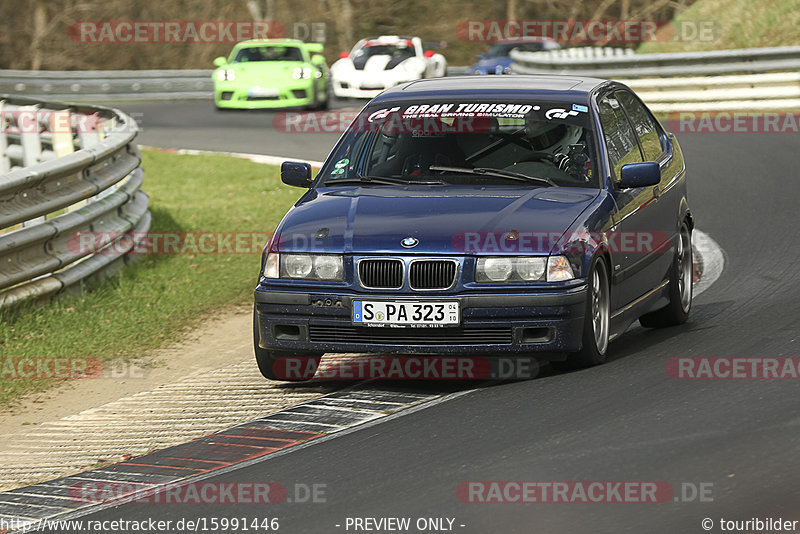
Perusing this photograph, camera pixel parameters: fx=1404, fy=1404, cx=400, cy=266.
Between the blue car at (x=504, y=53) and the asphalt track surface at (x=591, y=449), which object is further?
the blue car at (x=504, y=53)

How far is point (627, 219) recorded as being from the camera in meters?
7.93

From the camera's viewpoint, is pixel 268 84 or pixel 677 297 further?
pixel 268 84

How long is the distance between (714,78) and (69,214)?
13780 millimetres

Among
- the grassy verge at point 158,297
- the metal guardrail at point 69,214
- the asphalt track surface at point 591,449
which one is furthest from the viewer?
the metal guardrail at point 69,214

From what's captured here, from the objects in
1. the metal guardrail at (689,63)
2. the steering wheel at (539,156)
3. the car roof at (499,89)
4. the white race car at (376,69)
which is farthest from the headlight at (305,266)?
the white race car at (376,69)

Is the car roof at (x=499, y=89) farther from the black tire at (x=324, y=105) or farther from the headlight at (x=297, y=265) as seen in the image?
the black tire at (x=324, y=105)

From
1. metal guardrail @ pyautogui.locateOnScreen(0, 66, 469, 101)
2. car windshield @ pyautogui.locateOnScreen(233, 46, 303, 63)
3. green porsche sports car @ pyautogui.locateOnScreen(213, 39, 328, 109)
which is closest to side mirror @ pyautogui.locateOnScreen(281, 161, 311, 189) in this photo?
green porsche sports car @ pyautogui.locateOnScreen(213, 39, 328, 109)

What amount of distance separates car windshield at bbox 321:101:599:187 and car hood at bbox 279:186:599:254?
18 cm

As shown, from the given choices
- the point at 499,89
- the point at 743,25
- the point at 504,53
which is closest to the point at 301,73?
the point at 743,25

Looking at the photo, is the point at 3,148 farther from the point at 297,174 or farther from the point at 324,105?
the point at 324,105

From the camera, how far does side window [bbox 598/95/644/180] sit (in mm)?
8164

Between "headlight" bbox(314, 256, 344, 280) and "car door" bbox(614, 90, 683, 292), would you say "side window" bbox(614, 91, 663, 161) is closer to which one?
"car door" bbox(614, 90, 683, 292)

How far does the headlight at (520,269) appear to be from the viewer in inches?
272

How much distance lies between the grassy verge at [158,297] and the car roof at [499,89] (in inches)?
101
